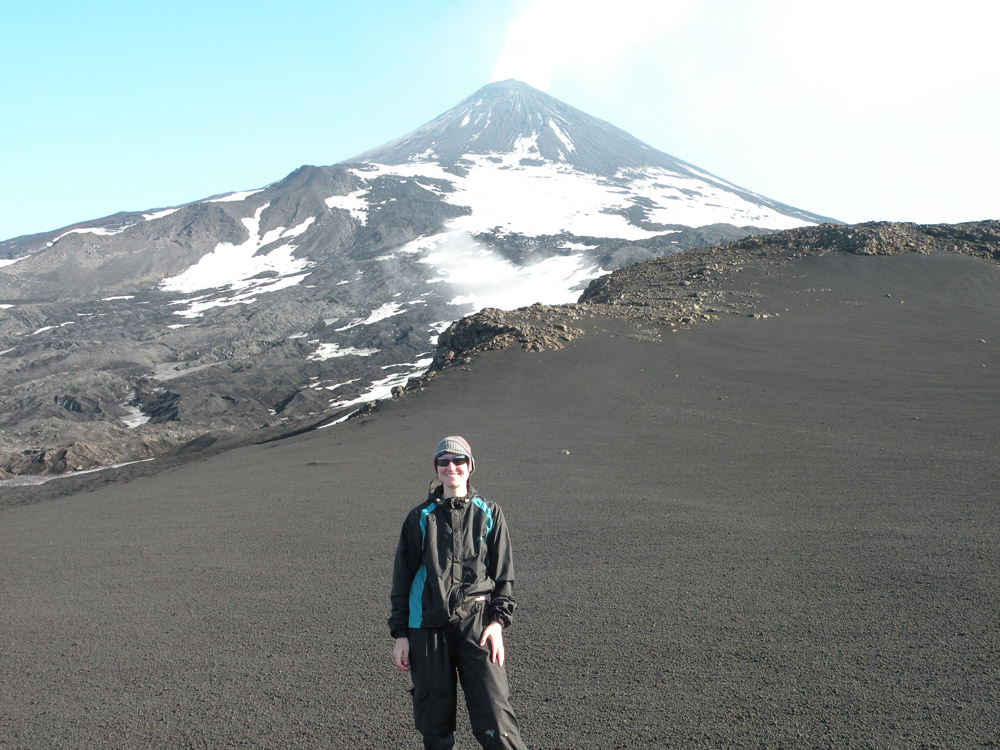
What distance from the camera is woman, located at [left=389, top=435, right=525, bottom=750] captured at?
310cm

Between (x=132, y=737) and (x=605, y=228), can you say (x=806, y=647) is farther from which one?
(x=605, y=228)

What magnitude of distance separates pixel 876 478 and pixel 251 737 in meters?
8.66

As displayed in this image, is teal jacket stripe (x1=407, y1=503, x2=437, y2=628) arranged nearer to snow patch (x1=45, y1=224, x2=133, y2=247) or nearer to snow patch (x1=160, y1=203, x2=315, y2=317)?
snow patch (x1=160, y1=203, x2=315, y2=317)

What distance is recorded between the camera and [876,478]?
31.8ft

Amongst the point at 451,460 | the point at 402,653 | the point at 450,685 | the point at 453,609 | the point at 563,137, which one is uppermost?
the point at 563,137

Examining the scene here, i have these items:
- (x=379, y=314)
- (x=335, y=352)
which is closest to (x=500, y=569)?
(x=335, y=352)

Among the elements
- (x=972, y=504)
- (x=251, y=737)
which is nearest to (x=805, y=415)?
(x=972, y=504)

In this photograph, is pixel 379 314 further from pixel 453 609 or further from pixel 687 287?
pixel 453 609

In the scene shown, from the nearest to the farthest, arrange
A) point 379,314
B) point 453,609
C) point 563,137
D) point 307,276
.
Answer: point 453,609
point 379,314
point 307,276
point 563,137

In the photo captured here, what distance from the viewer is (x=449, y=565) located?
314 centimetres

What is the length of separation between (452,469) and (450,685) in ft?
3.17

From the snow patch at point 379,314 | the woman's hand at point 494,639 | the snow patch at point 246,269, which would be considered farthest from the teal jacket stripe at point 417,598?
the snow patch at point 246,269

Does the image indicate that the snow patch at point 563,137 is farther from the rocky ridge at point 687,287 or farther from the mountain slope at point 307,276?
the rocky ridge at point 687,287

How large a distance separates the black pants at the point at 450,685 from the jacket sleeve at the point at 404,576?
72 millimetres
